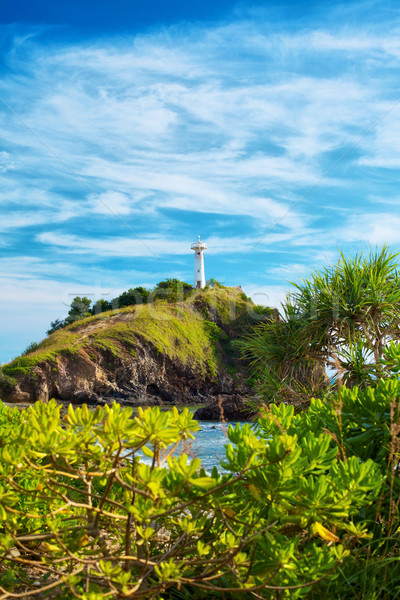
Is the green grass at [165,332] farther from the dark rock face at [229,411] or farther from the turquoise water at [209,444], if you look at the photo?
the turquoise water at [209,444]

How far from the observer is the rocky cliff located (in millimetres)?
41000

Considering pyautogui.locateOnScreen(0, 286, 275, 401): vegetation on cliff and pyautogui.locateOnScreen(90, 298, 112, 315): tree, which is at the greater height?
pyautogui.locateOnScreen(90, 298, 112, 315): tree

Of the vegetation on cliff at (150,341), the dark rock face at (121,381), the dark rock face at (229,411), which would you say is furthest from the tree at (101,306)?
the dark rock face at (229,411)

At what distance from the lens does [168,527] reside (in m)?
2.96

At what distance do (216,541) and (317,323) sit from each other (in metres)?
6.31

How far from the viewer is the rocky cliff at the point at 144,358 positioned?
41.0 meters

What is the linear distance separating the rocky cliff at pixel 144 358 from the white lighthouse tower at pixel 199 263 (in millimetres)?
2604

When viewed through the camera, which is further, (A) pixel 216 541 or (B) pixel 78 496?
(B) pixel 78 496

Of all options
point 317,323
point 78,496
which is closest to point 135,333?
point 317,323

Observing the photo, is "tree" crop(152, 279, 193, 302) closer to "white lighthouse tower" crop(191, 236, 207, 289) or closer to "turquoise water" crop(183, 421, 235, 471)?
"white lighthouse tower" crop(191, 236, 207, 289)

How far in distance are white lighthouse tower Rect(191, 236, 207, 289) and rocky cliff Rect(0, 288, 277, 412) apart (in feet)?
8.54

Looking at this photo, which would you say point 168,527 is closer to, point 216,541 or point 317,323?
point 216,541

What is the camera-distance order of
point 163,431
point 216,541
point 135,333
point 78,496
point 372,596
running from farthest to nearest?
point 135,333 → point 78,496 → point 216,541 → point 372,596 → point 163,431

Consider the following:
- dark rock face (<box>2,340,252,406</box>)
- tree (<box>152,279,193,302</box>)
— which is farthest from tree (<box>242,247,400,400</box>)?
tree (<box>152,279,193,302</box>)
